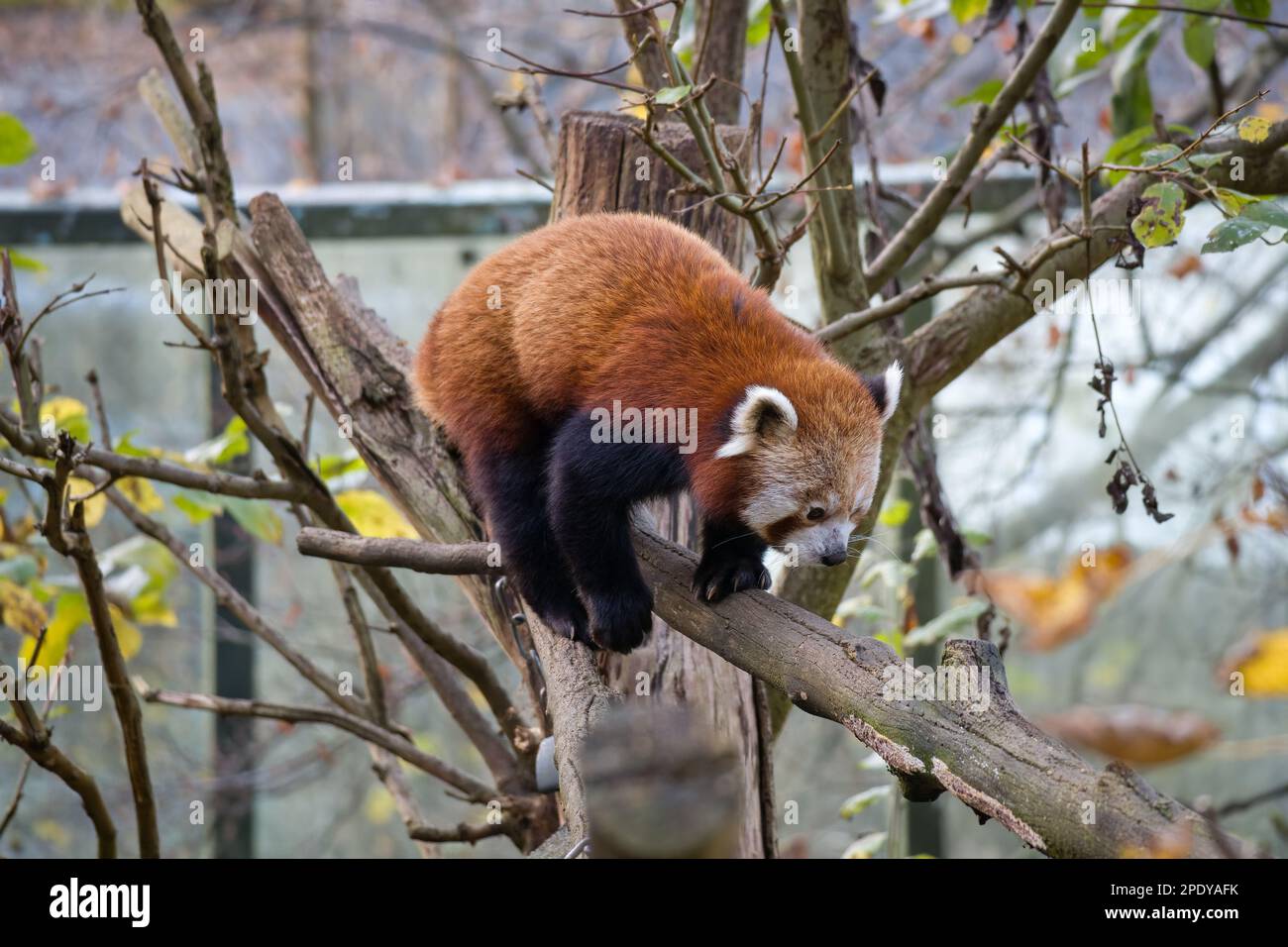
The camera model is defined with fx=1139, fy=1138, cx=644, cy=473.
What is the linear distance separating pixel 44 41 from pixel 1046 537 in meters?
8.47

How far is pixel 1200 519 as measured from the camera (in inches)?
186

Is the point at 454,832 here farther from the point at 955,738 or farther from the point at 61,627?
the point at 955,738

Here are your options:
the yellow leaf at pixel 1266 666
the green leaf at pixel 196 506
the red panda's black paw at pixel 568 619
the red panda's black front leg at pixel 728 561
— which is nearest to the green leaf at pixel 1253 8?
the red panda's black front leg at pixel 728 561

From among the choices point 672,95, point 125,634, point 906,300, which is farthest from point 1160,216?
point 125,634

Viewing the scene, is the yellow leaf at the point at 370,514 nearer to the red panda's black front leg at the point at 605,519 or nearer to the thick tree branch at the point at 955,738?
the red panda's black front leg at the point at 605,519

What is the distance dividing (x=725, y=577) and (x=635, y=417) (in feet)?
1.26

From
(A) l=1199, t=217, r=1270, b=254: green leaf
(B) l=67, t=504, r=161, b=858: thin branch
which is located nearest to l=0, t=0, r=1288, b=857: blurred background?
(A) l=1199, t=217, r=1270, b=254: green leaf

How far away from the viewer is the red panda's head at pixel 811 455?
7.31 feet

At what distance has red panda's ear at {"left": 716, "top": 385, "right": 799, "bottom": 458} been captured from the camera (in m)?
2.17

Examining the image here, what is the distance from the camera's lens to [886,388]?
7.97 feet

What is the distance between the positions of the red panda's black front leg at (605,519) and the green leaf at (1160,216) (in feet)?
3.16

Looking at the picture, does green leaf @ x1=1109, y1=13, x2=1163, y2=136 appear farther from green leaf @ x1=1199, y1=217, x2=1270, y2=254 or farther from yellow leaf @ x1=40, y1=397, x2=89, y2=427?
yellow leaf @ x1=40, y1=397, x2=89, y2=427
